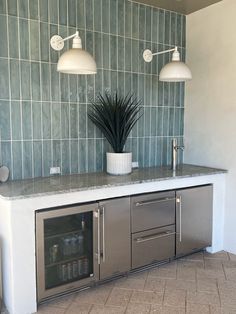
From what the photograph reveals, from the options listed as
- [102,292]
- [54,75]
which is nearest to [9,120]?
[54,75]

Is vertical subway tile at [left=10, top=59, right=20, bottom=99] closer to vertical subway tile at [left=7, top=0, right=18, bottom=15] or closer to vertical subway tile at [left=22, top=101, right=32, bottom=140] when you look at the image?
vertical subway tile at [left=22, top=101, right=32, bottom=140]

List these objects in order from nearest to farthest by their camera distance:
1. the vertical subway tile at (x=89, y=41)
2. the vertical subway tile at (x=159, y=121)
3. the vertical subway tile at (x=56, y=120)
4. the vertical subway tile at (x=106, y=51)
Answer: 1. the vertical subway tile at (x=56, y=120)
2. the vertical subway tile at (x=89, y=41)
3. the vertical subway tile at (x=106, y=51)
4. the vertical subway tile at (x=159, y=121)

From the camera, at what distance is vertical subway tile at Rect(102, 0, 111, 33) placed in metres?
3.11

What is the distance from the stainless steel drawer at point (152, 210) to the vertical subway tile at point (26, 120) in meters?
1.07

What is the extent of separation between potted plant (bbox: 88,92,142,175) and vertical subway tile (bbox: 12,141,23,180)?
0.75 meters

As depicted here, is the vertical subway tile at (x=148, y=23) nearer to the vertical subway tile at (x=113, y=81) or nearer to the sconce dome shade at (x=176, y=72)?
the vertical subway tile at (x=113, y=81)

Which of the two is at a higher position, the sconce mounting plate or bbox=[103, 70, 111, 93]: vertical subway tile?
the sconce mounting plate

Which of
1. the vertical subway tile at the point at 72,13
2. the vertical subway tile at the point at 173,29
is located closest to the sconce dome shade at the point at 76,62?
the vertical subway tile at the point at 72,13

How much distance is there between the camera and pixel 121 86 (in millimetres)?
3309

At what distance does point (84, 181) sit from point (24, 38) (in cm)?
131

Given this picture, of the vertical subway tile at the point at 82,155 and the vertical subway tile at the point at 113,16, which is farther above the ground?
the vertical subway tile at the point at 113,16

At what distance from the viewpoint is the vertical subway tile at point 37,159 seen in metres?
2.86

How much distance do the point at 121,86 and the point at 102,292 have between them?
6.43 ft

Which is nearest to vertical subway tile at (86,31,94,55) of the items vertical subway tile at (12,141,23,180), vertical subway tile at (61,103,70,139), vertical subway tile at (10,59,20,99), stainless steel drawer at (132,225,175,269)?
vertical subway tile at (61,103,70,139)
